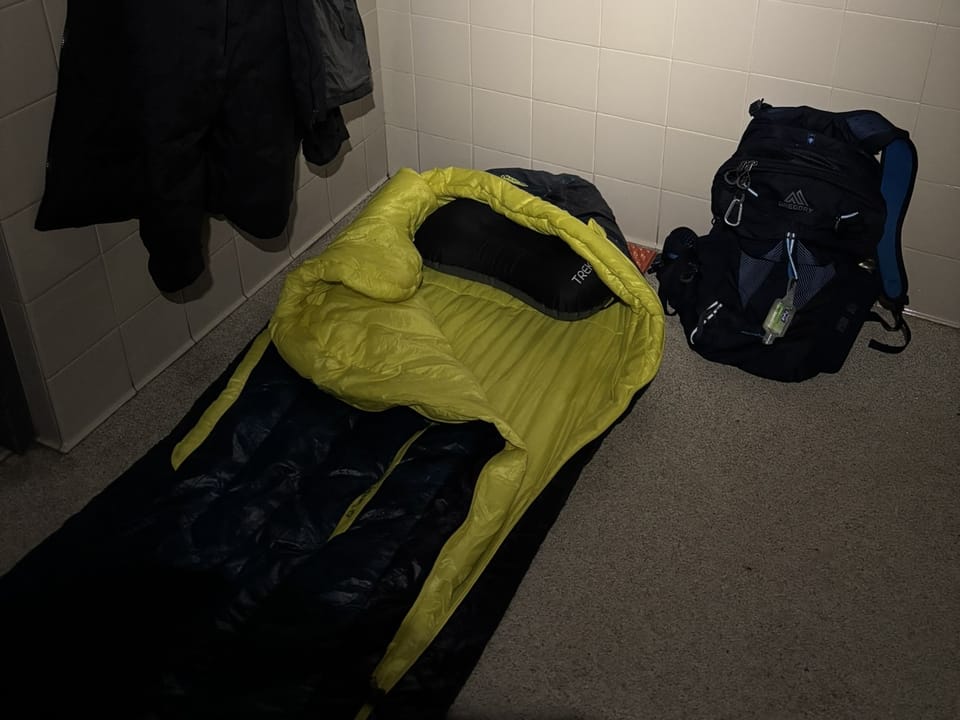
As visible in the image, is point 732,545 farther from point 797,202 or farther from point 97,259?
point 97,259

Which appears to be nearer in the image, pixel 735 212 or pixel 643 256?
pixel 735 212

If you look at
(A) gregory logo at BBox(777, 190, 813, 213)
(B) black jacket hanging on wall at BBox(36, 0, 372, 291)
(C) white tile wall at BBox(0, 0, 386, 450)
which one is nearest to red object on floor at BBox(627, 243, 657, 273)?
(A) gregory logo at BBox(777, 190, 813, 213)

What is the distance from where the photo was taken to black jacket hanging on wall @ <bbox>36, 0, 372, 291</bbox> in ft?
6.63

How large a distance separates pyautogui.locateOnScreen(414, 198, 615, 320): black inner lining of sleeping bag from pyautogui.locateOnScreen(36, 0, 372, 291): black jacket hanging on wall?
506 mm

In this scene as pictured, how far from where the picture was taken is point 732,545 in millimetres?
2271

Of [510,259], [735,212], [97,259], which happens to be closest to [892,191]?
[735,212]

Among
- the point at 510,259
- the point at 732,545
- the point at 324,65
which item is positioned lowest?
the point at 732,545

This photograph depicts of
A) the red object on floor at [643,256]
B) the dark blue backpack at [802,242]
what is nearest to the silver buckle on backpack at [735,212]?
the dark blue backpack at [802,242]

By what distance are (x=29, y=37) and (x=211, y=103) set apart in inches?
14.4

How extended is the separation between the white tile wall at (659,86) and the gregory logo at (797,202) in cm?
29

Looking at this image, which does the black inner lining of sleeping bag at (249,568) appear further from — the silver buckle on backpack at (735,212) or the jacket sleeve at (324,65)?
the silver buckle on backpack at (735,212)

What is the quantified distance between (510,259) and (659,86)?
65 cm

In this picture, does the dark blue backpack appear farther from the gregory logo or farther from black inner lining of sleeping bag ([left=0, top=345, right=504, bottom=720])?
black inner lining of sleeping bag ([left=0, top=345, right=504, bottom=720])

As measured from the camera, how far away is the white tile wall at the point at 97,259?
2.12 meters
